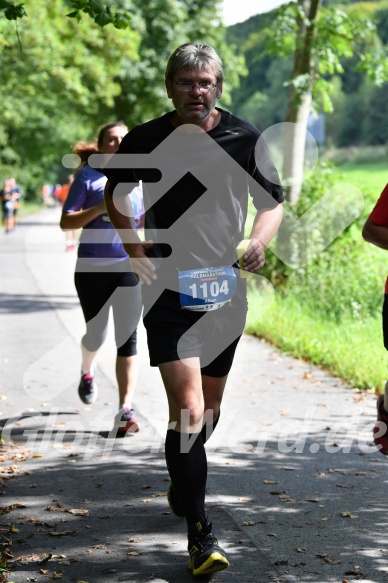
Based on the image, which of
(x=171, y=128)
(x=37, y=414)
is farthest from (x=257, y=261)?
(x=37, y=414)

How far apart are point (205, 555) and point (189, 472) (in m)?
0.35

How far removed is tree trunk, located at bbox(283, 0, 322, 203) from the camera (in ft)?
45.9

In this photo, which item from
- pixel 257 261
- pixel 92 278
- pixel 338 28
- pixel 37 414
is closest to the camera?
pixel 257 261

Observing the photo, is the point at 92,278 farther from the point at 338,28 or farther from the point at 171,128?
the point at 338,28

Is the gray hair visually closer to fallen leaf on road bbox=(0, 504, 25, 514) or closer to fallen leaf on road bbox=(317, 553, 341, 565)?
fallen leaf on road bbox=(317, 553, 341, 565)

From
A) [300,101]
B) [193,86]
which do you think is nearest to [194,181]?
[193,86]

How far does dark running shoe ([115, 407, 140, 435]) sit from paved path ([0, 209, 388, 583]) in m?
0.11

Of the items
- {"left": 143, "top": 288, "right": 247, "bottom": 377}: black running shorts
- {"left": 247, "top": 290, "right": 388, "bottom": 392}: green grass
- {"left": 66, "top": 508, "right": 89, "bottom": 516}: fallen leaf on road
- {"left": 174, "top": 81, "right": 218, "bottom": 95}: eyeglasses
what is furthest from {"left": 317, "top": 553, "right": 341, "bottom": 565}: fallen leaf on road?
{"left": 247, "top": 290, "right": 388, "bottom": 392}: green grass

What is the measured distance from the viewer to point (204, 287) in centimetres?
428

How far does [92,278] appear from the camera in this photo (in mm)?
6840

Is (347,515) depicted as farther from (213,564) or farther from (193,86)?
(193,86)

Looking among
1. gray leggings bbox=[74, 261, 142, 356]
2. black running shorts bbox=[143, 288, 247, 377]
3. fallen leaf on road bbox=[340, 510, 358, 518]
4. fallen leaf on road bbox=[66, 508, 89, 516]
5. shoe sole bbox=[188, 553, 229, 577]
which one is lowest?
fallen leaf on road bbox=[66, 508, 89, 516]

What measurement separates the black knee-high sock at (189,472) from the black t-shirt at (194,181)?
74cm

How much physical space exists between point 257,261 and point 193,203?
14.6 inches
